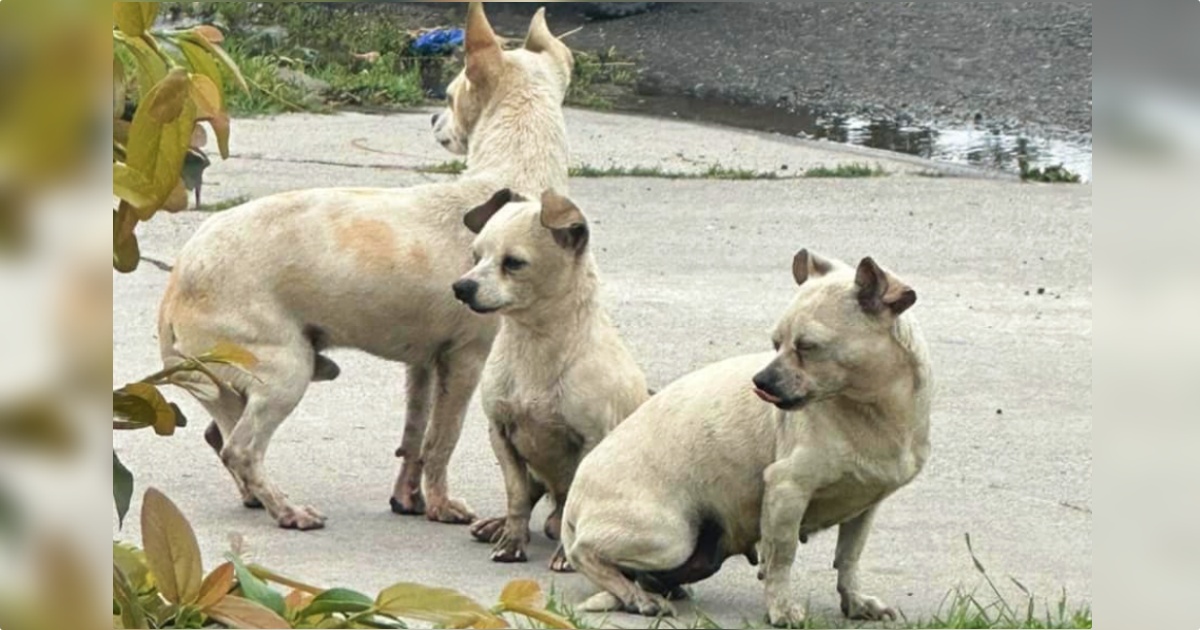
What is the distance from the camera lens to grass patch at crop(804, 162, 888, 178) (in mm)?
9617

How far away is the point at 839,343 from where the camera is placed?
13.4 ft

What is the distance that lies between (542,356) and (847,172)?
5095 millimetres

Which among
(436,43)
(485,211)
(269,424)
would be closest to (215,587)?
(485,211)

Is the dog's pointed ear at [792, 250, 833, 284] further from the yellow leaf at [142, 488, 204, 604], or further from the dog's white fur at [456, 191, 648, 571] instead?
the yellow leaf at [142, 488, 204, 604]

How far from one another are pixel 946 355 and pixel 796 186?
2.65m

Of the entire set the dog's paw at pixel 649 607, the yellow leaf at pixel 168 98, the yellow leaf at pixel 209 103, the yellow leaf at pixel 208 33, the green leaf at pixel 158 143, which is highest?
the yellow leaf at pixel 208 33

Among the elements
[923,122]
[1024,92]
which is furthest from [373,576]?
[1024,92]

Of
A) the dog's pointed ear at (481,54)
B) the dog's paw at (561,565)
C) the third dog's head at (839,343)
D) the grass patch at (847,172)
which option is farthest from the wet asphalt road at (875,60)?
the third dog's head at (839,343)

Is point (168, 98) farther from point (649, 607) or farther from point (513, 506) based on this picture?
point (513, 506)

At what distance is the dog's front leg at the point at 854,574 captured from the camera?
439 centimetres

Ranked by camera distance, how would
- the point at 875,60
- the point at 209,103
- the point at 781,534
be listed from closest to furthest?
the point at 209,103
the point at 781,534
the point at 875,60

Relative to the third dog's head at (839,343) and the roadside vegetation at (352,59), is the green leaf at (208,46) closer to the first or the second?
the third dog's head at (839,343)

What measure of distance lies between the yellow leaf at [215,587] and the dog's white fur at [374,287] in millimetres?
3120

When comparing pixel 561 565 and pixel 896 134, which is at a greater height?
pixel 896 134
